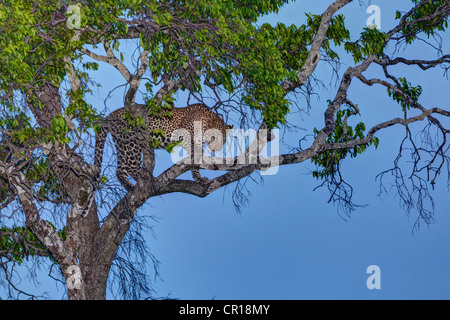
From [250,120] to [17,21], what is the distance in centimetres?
363

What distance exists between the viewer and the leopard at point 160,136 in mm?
11459

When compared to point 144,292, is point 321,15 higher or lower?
higher

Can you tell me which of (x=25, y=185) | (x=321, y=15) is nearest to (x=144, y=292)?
(x=25, y=185)

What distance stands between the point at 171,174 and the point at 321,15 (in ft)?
13.8

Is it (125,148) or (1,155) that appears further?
(125,148)

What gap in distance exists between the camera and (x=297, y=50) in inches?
492

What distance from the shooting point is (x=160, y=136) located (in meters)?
12.4

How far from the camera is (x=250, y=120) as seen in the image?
10.4 m

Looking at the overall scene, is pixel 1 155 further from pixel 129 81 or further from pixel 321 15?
pixel 321 15

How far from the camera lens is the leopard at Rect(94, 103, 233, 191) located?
37.6 feet

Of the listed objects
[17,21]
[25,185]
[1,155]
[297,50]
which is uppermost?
[297,50]
